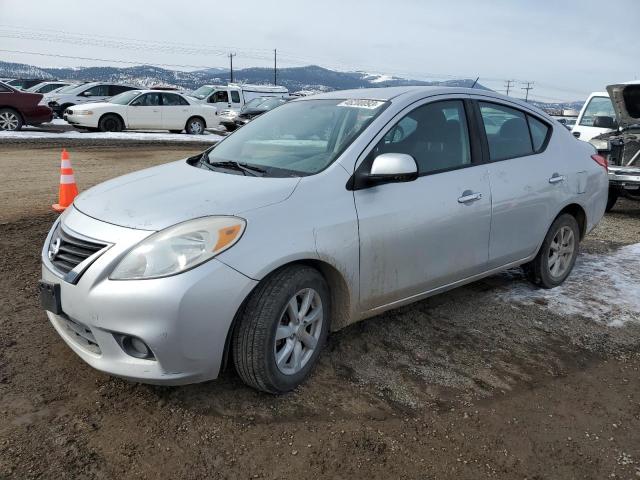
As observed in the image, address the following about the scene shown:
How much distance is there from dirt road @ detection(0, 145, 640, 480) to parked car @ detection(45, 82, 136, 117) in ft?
67.8

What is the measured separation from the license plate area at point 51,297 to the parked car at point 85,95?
72.3 feet

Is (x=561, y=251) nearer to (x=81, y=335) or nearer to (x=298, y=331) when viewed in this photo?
(x=298, y=331)

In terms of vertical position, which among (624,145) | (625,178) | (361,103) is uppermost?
(361,103)

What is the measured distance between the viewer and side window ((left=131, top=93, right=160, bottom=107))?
61.5 feet

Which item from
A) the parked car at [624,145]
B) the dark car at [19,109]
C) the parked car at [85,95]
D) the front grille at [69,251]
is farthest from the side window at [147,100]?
→ the front grille at [69,251]

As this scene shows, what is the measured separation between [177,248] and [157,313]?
311 millimetres

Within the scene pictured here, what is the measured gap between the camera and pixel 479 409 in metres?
2.92

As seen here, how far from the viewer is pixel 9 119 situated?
1633 centimetres

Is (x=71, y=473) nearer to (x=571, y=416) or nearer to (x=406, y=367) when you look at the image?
(x=406, y=367)

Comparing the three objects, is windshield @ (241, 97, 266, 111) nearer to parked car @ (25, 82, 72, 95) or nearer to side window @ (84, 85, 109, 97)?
side window @ (84, 85, 109, 97)

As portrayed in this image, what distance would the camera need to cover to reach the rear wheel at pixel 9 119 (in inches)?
637

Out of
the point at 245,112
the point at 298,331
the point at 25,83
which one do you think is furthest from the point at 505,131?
the point at 25,83

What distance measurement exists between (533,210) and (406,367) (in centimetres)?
173

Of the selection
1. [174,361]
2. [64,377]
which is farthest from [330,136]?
[64,377]
